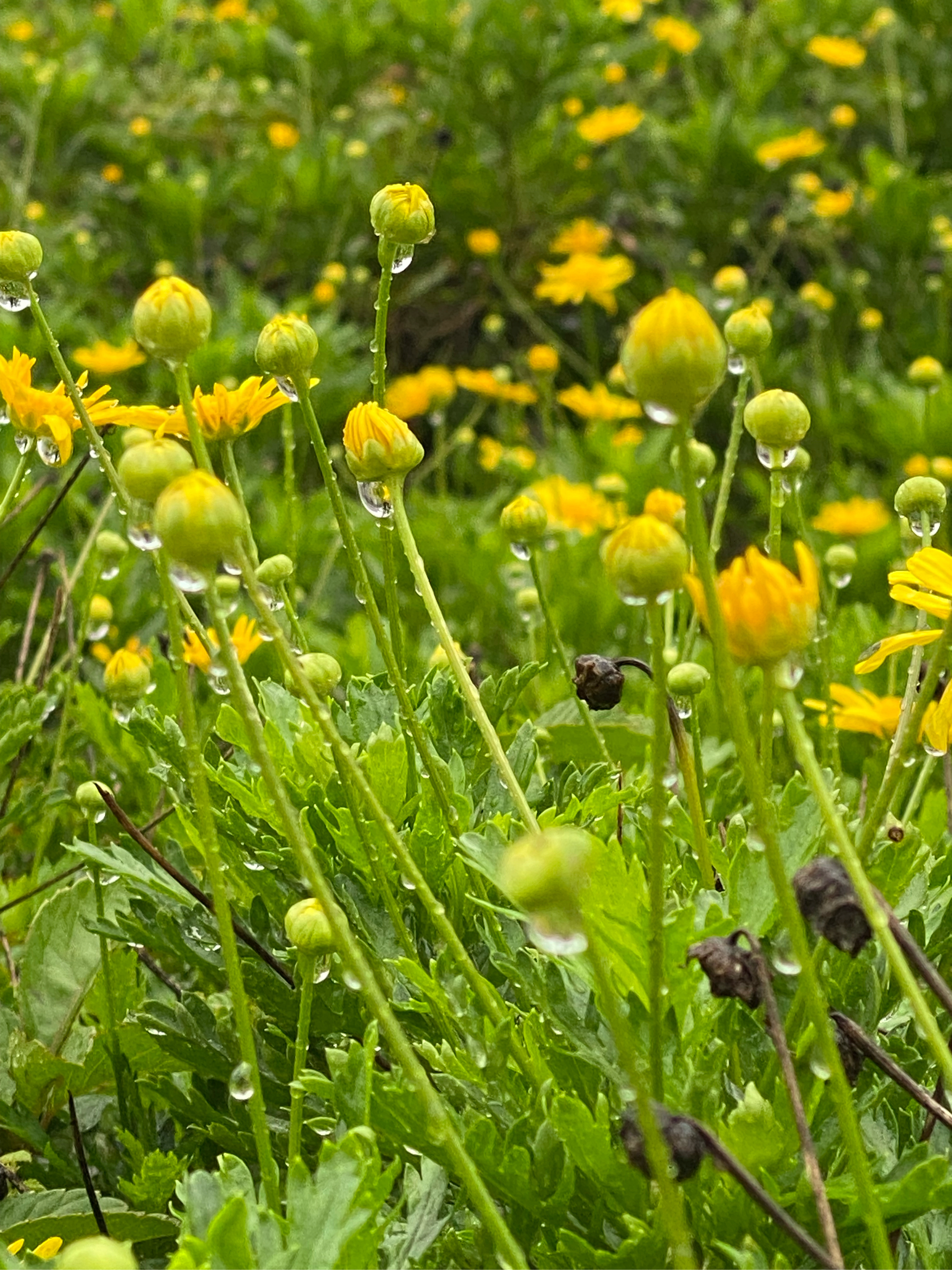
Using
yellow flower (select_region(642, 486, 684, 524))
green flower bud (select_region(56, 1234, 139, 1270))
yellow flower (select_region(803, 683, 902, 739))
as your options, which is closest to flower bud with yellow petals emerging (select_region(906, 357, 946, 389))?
yellow flower (select_region(803, 683, 902, 739))

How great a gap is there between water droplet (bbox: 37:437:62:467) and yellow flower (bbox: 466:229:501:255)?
2.16 meters

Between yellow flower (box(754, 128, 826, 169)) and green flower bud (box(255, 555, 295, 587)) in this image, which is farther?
yellow flower (box(754, 128, 826, 169))

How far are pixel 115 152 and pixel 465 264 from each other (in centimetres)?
83

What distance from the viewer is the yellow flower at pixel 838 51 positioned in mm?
3340

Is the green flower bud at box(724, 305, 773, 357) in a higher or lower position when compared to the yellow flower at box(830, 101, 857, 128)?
higher

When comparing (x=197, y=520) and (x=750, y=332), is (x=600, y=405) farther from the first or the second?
(x=197, y=520)

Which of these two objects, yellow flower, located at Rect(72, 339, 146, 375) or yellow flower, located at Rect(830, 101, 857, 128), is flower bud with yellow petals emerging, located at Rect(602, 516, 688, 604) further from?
yellow flower, located at Rect(830, 101, 857, 128)

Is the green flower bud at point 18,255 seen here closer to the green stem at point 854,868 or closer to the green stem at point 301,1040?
the green stem at point 301,1040

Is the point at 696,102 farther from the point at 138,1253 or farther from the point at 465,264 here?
the point at 138,1253

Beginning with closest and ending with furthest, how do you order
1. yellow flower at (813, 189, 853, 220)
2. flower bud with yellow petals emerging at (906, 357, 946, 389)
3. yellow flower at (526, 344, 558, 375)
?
flower bud with yellow petals emerging at (906, 357, 946, 389) → yellow flower at (526, 344, 558, 375) → yellow flower at (813, 189, 853, 220)

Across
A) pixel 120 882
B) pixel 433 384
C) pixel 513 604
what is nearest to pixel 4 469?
pixel 513 604

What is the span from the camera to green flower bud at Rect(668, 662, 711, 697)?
90 centimetres

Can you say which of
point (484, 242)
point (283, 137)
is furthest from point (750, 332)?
point (283, 137)

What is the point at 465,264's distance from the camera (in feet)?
10.8
